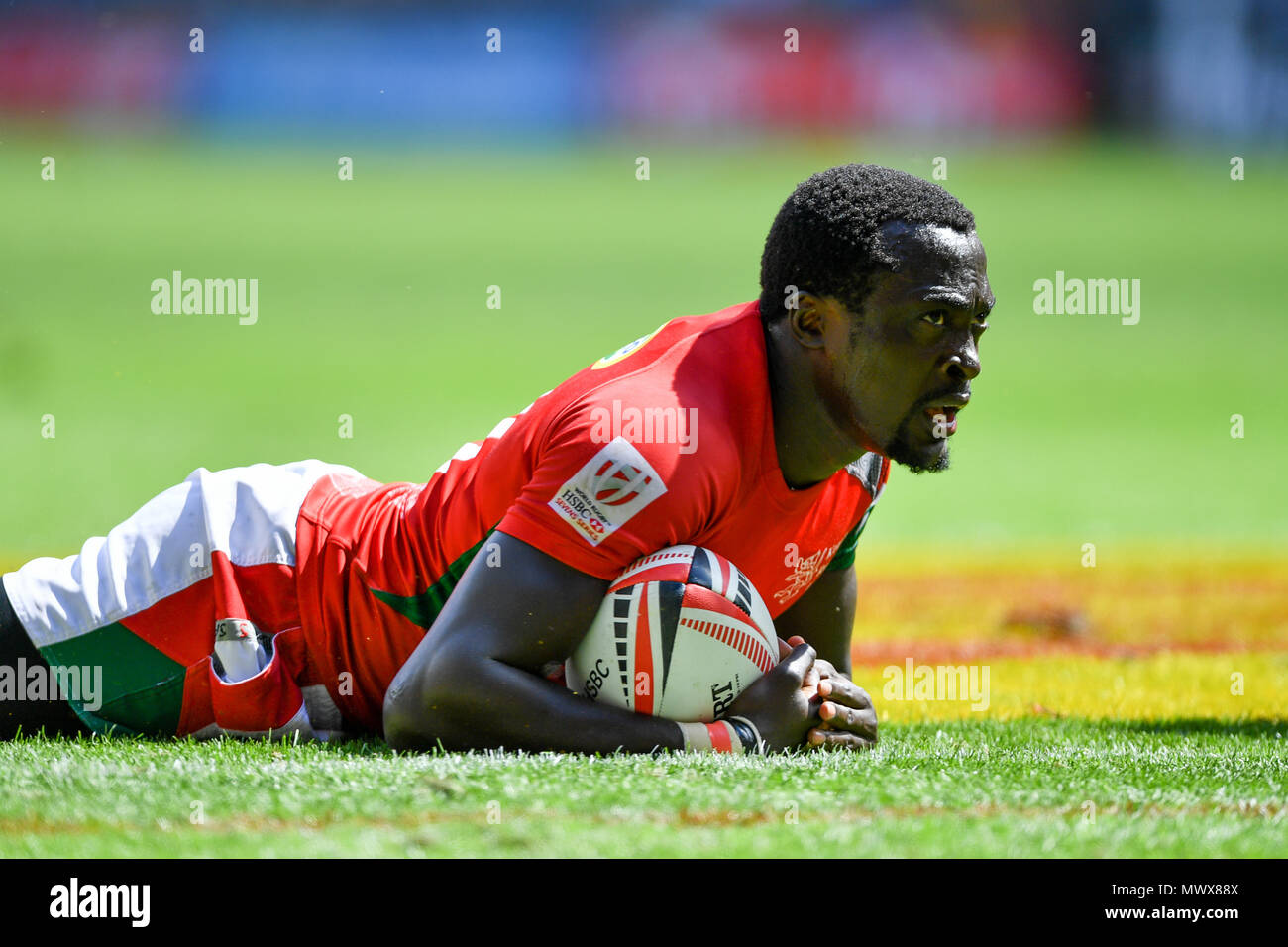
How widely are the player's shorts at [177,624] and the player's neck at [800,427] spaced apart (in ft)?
5.79

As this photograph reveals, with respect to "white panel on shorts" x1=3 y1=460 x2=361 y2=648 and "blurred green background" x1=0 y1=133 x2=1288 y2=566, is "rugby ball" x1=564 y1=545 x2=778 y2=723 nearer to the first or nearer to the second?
"white panel on shorts" x1=3 y1=460 x2=361 y2=648

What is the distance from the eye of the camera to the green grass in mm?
3840

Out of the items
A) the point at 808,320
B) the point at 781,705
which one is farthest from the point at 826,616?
the point at 808,320

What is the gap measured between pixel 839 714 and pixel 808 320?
1.32 m

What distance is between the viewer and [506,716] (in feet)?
15.2

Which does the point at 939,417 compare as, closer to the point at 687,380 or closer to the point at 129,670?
the point at 687,380

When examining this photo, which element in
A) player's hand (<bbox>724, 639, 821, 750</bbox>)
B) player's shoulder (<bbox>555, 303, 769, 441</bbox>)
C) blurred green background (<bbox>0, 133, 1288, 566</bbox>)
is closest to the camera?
player's shoulder (<bbox>555, 303, 769, 441</bbox>)

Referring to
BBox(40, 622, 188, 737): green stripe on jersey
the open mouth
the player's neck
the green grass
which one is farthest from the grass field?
the open mouth

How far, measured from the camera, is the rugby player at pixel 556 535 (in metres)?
4.62

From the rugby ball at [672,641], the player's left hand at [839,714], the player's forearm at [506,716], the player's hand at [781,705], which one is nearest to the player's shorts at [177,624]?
the player's forearm at [506,716]

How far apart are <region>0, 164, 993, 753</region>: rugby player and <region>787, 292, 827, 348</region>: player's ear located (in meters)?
0.01

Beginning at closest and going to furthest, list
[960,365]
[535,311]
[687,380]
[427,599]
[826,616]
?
[687,380]
[960,365]
[427,599]
[826,616]
[535,311]

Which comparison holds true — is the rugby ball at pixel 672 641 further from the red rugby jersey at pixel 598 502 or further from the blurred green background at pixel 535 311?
the blurred green background at pixel 535 311
